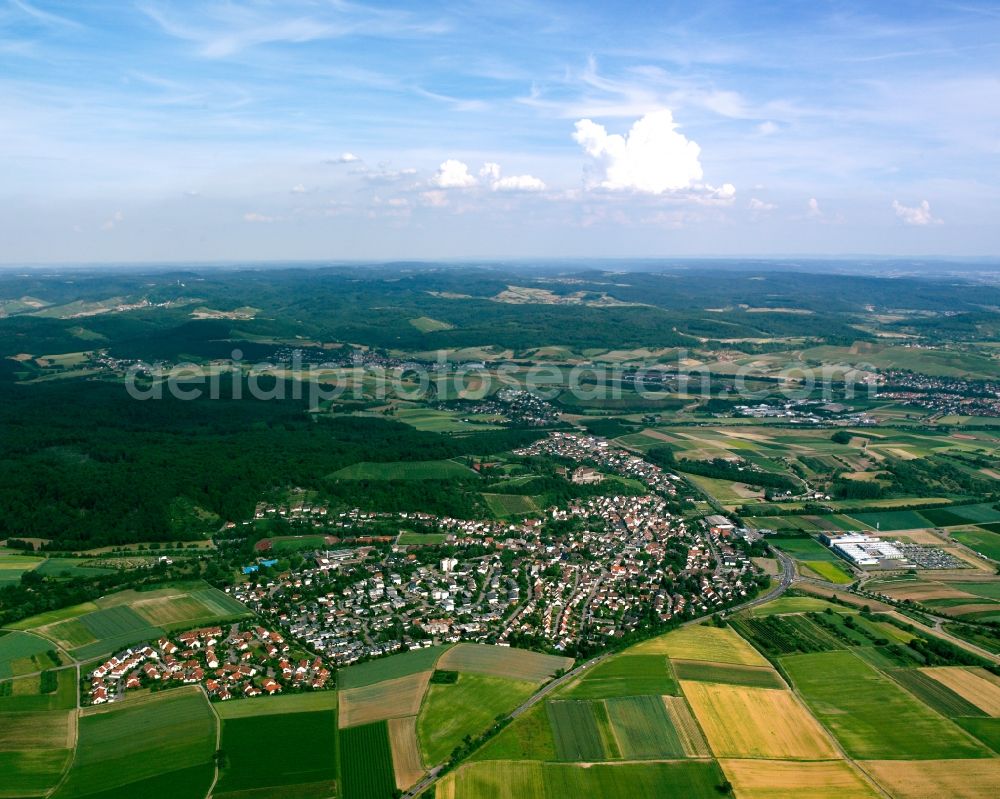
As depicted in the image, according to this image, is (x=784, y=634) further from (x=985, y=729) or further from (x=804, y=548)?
(x=804, y=548)

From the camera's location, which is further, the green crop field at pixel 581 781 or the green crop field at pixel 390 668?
the green crop field at pixel 390 668

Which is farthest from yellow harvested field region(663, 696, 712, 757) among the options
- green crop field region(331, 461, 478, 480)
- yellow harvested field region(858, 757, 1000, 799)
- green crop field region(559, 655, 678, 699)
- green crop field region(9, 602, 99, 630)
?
green crop field region(331, 461, 478, 480)

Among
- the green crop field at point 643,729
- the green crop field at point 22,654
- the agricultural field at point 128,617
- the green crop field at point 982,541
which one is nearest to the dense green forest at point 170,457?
the agricultural field at point 128,617

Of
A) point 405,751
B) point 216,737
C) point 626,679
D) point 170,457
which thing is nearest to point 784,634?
point 626,679

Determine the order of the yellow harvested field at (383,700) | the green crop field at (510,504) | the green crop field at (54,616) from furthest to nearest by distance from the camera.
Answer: the green crop field at (510,504), the green crop field at (54,616), the yellow harvested field at (383,700)

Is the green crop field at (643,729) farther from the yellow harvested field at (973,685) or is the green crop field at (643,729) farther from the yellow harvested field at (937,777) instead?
the yellow harvested field at (973,685)

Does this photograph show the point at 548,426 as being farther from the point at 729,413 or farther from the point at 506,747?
the point at 506,747
